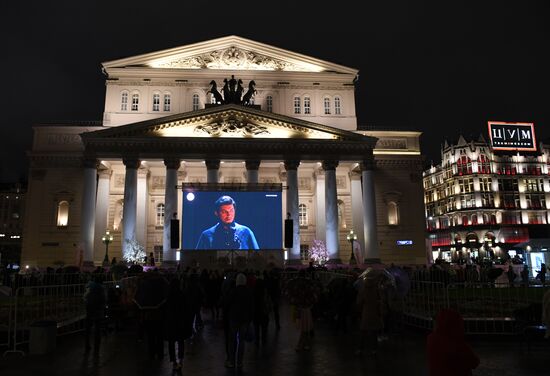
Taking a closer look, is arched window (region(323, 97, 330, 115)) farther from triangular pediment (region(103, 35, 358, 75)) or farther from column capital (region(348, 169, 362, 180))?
column capital (region(348, 169, 362, 180))

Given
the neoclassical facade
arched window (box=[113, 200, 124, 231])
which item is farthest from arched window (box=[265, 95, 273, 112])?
arched window (box=[113, 200, 124, 231])

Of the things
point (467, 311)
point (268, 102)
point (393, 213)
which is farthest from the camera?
point (268, 102)

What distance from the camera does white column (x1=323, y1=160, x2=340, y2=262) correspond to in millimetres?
39531

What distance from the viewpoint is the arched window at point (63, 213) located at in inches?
1718

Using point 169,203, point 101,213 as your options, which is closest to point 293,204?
point 169,203

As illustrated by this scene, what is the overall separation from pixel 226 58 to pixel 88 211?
20.9 meters

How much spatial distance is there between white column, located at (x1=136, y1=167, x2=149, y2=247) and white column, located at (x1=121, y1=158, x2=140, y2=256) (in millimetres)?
5138

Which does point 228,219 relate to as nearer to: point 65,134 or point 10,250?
point 65,134

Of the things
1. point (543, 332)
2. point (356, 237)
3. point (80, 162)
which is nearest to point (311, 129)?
point (356, 237)

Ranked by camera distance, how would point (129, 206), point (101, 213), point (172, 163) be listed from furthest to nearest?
1. point (101, 213)
2. point (172, 163)
3. point (129, 206)

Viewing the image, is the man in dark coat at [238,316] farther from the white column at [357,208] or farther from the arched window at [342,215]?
the arched window at [342,215]

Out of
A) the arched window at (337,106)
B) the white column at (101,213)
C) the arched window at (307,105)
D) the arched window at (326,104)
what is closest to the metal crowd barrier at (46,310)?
the white column at (101,213)

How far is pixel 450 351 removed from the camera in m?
5.07

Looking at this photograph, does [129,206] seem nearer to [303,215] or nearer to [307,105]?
[303,215]
